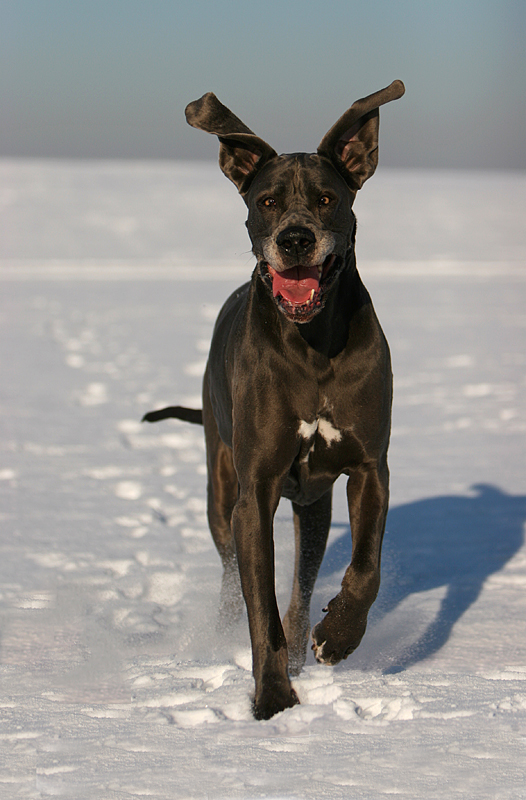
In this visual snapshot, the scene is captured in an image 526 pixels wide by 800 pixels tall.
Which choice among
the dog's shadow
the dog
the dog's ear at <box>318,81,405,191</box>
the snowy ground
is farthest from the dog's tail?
the dog's ear at <box>318,81,405,191</box>

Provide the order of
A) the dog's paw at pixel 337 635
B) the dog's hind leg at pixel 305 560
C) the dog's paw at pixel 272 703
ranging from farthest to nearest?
the dog's hind leg at pixel 305 560
the dog's paw at pixel 337 635
the dog's paw at pixel 272 703

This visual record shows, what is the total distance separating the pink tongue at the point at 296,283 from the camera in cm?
322

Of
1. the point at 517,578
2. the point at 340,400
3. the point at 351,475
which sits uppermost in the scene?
the point at 340,400

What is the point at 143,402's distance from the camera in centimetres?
847

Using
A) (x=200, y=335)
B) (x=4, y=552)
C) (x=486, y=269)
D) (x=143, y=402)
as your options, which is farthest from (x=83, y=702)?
(x=486, y=269)

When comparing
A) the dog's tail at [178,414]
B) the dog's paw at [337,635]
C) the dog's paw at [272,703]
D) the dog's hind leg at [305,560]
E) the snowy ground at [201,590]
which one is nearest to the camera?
the snowy ground at [201,590]

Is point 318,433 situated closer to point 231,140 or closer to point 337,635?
point 337,635

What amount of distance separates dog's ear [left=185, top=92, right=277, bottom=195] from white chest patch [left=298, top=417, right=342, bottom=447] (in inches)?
34.5

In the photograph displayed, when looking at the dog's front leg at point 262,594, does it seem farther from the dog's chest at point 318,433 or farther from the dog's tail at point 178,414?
the dog's tail at point 178,414

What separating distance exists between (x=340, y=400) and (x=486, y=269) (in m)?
15.7

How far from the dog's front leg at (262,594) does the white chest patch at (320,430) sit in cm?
20

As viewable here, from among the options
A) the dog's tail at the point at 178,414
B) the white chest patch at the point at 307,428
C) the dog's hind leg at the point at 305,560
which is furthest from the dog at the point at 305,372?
the dog's tail at the point at 178,414

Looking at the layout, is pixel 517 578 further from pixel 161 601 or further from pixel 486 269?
pixel 486 269

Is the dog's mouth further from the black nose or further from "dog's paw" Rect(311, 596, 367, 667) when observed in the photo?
"dog's paw" Rect(311, 596, 367, 667)
